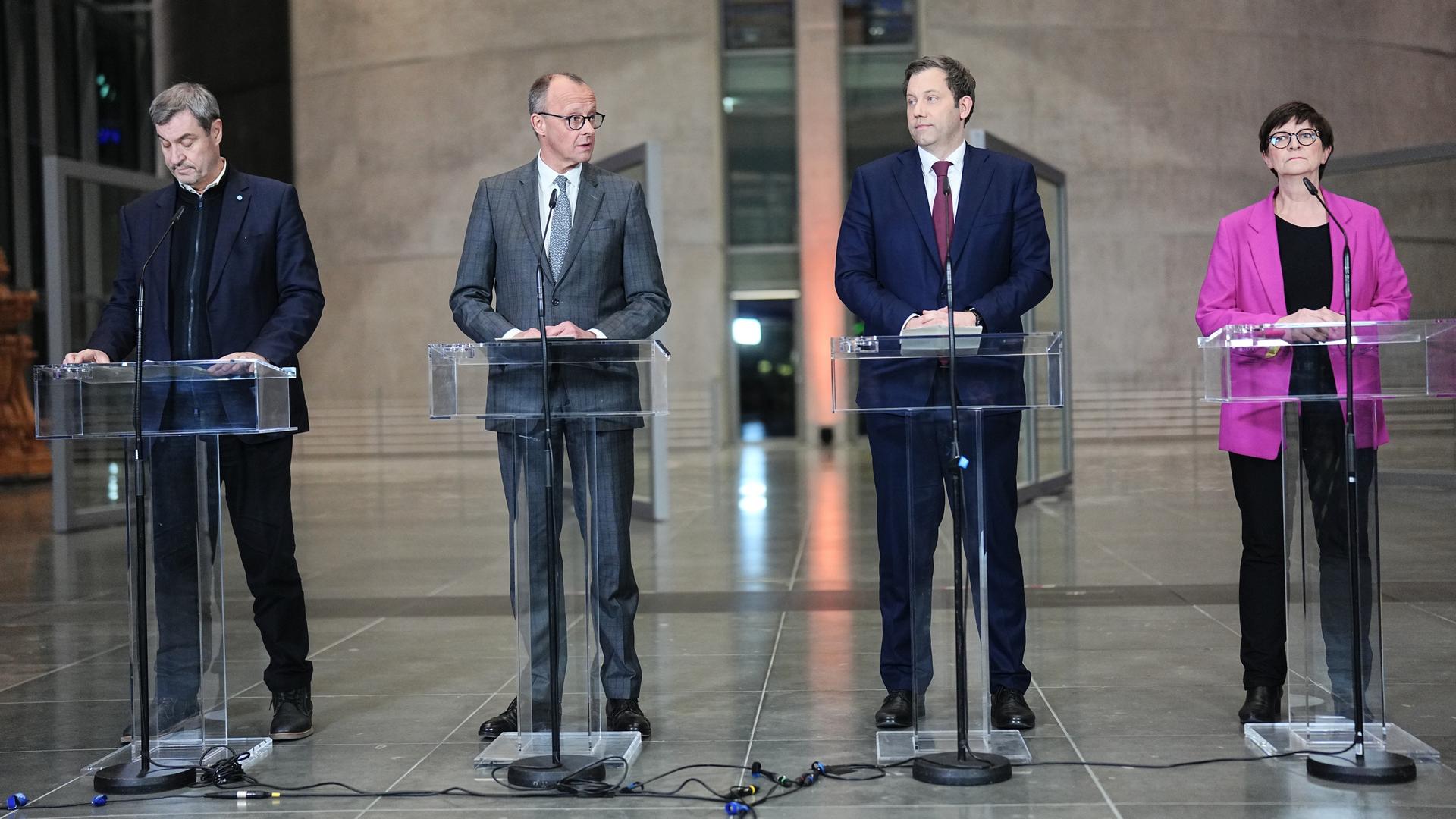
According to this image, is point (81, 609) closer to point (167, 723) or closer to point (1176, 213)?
point (167, 723)

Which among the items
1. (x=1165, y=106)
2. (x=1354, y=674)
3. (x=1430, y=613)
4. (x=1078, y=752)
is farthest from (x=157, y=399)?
(x=1165, y=106)

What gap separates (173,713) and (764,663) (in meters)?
1.96

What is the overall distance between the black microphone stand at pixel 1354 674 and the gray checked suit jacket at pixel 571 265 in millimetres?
1686

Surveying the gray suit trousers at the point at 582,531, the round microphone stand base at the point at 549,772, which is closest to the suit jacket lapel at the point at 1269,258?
the gray suit trousers at the point at 582,531

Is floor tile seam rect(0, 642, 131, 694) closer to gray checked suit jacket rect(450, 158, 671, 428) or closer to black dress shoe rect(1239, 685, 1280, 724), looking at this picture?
gray checked suit jacket rect(450, 158, 671, 428)

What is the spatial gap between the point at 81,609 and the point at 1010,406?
4.83 metres

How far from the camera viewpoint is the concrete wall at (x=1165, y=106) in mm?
19266

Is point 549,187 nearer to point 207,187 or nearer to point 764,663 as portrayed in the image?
point 207,187

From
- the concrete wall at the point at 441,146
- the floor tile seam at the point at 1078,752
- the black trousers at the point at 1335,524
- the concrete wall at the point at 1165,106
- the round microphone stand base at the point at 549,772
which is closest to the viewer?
the floor tile seam at the point at 1078,752

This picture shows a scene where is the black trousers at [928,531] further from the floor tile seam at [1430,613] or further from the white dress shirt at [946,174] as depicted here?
the floor tile seam at [1430,613]

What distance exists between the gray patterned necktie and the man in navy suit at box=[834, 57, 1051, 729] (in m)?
0.73

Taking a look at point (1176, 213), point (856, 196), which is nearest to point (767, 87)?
point (1176, 213)

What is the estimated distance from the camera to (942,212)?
3.73m

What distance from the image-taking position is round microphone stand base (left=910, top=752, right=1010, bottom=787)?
3.17m
